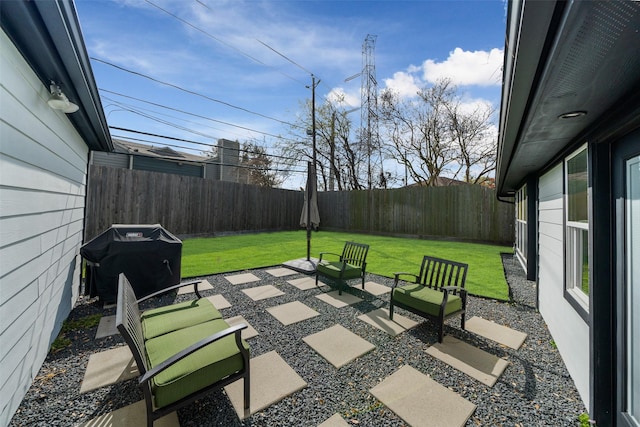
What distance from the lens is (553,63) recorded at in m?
1.07

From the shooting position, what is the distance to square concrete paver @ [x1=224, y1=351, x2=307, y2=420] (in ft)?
6.28

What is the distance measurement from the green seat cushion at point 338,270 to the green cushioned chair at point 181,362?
7.66ft

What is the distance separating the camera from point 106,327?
3096mm

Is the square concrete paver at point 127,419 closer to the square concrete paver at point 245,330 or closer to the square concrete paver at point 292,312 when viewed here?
the square concrete paver at point 245,330

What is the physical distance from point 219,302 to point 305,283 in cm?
157

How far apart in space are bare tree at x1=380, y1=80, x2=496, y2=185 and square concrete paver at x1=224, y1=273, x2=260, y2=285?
12350 millimetres

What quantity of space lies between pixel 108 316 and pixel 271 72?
9935 millimetres

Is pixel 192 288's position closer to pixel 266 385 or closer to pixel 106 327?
pixel 106 327

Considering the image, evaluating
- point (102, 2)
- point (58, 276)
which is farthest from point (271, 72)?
point (58, 276)

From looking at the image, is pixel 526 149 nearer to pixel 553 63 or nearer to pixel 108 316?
pixel 553 63

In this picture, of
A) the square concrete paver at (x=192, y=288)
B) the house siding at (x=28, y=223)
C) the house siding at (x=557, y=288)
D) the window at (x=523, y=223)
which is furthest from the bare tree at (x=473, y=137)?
the house siding at (x=28, y=223)

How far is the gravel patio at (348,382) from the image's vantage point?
5.91 ft

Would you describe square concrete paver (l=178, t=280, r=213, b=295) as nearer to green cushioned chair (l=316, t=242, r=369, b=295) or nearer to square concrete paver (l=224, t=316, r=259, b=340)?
square concrete paver (l=224, t=316, r=259, b=340)

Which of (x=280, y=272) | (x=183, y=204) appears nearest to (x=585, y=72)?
(x=280, y=272)
